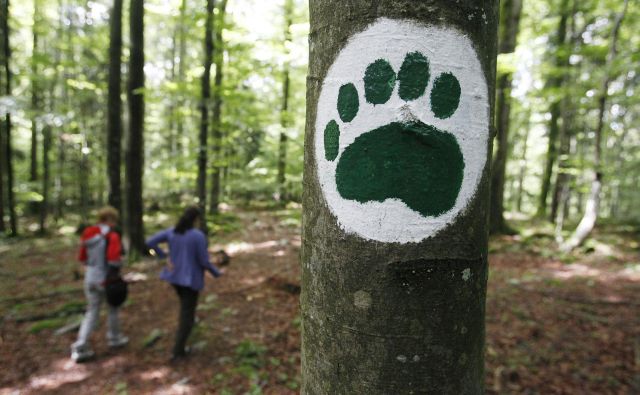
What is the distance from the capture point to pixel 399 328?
75 cm

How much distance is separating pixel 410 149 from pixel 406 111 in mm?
84

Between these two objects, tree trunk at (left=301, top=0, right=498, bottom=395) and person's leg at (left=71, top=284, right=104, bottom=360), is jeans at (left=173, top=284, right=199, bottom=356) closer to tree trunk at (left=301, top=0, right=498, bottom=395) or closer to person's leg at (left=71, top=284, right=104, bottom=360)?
person's leg at (left=71, top=284, right=104, bottom=360)

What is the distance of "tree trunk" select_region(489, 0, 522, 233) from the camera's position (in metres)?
8.52

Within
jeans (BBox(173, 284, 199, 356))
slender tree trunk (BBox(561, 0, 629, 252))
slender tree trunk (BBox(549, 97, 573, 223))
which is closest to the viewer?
jeans (BBox(173, 284, 199, 356))

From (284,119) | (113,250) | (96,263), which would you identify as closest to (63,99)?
(284,119)

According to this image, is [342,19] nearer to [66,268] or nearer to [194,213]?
[194,213]

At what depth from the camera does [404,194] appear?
76 centimetres

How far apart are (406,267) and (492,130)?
0.40m

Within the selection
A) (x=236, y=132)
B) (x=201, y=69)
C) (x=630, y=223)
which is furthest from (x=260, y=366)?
(x=630, y=223)

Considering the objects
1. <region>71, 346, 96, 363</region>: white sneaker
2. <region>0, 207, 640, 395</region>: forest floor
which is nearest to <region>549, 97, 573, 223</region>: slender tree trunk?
<region>0, 207, 640, 395</region>: forest floor

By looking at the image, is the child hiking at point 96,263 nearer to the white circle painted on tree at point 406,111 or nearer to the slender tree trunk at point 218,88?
the slender tree trunk at point 218,88

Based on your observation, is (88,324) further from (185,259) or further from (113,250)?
(185,259)

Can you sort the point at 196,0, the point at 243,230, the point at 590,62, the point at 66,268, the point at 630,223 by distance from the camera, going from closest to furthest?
the point at 66,268 → the point at 196,0 → the point at 243,230 → the point at 630,223 → the point at 590,62

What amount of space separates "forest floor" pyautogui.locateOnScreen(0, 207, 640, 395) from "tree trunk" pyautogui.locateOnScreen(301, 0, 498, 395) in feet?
10.5
